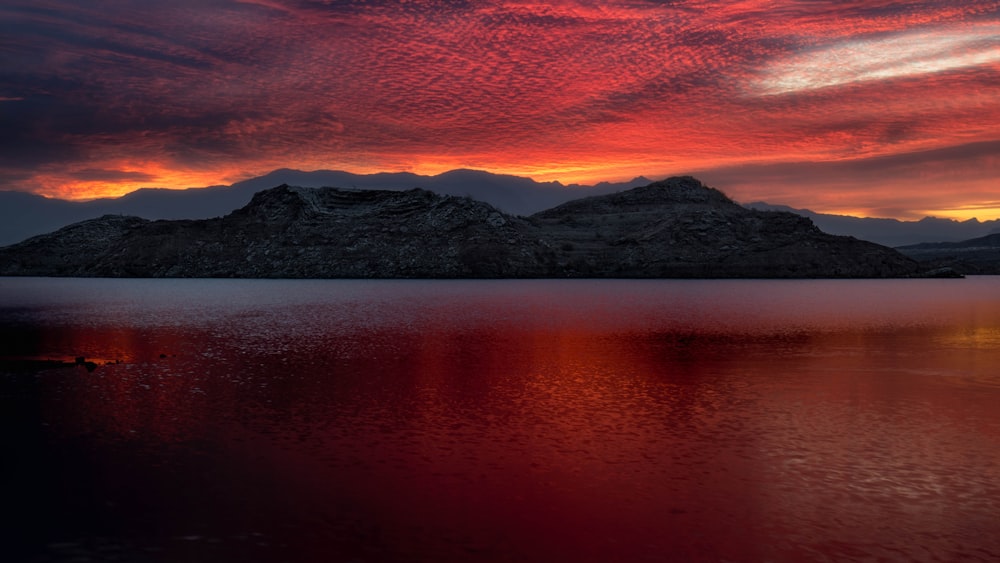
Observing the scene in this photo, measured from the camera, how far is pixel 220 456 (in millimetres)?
21812

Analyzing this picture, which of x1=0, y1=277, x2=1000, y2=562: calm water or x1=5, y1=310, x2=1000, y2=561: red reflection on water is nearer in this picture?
x1=0, y1=277, x2=1000, y2=562: calm water

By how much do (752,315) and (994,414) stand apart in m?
54.6

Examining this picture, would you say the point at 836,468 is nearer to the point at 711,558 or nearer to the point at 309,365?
the point at 711,558

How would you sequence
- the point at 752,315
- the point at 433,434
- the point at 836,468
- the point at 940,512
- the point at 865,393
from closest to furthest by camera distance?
the point at 940,512 → the point at 836,468 → the point at 433,434 → the point at 865,393 → the point at 752,315

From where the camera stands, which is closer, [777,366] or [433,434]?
[433,434]

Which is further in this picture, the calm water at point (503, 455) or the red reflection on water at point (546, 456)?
the red reflection on water at point (546, 456)

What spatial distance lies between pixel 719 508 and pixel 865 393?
61.9 feet

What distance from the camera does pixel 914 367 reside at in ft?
136

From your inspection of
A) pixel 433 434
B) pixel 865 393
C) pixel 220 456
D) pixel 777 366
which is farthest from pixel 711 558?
pixel 777 366

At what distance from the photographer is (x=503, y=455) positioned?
72.2 ft

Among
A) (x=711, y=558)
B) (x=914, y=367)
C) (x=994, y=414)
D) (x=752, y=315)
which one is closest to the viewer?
(x=711, y=558)

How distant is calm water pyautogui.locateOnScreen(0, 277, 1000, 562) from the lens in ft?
50.8

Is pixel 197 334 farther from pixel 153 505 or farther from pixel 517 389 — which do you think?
pixel 153 505

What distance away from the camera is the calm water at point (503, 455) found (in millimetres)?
15484
